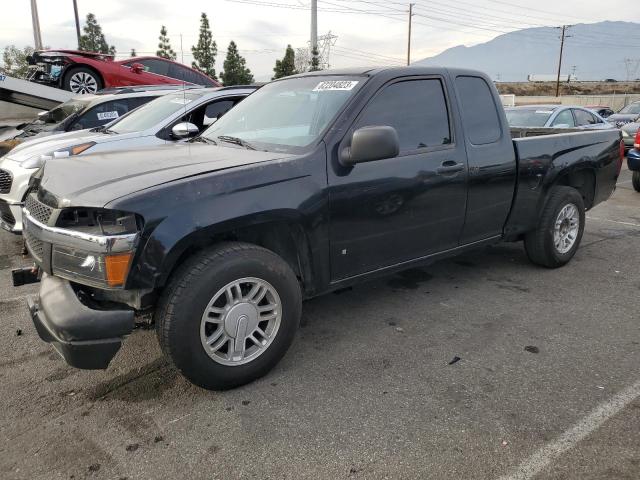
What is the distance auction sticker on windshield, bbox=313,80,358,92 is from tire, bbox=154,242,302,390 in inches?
54.3

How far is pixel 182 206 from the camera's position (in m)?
2.68

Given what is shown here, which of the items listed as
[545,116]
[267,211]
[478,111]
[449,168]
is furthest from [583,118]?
[267,211]

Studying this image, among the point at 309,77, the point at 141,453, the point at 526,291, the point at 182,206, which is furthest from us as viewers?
the point at 526,291

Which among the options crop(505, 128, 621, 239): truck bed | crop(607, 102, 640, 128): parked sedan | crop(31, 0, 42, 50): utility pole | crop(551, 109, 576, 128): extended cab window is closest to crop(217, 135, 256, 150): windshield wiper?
crop(505, 128, 621, 239): truck bed

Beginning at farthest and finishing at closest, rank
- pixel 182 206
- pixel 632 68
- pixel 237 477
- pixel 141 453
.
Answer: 1. pixel 632 68
2. pixel 182 206
3. pixel 141 453
4. pixel 237 477

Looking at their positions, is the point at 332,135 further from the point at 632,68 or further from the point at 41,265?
the point at 632,68

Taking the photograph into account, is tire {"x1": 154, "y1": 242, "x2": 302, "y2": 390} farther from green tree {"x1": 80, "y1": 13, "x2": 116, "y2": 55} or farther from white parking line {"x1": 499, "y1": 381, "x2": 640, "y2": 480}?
green tree {"x1": 80, "y1": 13, "x2": 116, "y2": 55}

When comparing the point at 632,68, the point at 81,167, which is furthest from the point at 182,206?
the point at 632,68

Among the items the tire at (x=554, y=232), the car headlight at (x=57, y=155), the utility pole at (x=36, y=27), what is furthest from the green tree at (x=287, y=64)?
the tire at (x=554, y=232)

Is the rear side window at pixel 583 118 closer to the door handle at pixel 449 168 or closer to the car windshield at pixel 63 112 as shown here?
the door handle at pixel 449 168

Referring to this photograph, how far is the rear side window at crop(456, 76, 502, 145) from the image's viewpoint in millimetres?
4176

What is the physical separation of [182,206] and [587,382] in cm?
255

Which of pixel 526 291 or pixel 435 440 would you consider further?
pixel 526 291

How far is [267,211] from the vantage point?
297cm
